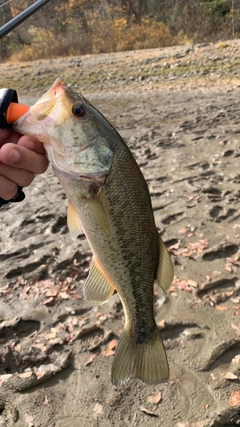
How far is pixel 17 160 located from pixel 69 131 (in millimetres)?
267

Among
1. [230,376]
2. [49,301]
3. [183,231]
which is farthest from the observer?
[183,231]

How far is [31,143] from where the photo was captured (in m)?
2.04

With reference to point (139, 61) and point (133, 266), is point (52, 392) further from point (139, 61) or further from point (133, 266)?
point (139, 61)

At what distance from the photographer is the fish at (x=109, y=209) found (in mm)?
Answer: 1973

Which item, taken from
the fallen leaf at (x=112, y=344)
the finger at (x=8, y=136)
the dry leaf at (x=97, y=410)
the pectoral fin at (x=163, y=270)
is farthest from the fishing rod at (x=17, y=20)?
the dry leaf at (x=97, y=410)

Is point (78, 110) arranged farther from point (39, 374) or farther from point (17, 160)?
point (39, 374)

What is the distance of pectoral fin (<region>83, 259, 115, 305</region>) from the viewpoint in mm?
2250

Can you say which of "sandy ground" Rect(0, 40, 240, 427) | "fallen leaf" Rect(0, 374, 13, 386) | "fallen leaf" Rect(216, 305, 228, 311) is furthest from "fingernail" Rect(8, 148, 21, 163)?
"fallen leaf" Rect(216, 305, 228, 311)

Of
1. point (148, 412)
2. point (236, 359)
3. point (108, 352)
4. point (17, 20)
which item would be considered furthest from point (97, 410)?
point (17, 20)

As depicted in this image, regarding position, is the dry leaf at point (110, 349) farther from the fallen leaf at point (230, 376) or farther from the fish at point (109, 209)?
the fish at point (109, 209)

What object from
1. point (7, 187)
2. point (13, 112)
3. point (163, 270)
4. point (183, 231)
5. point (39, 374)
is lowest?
point (183, 231)

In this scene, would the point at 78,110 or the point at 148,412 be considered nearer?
the point at 78,110

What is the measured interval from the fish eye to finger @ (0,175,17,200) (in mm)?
489

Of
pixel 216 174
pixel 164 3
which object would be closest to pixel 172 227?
pixel 216 174
